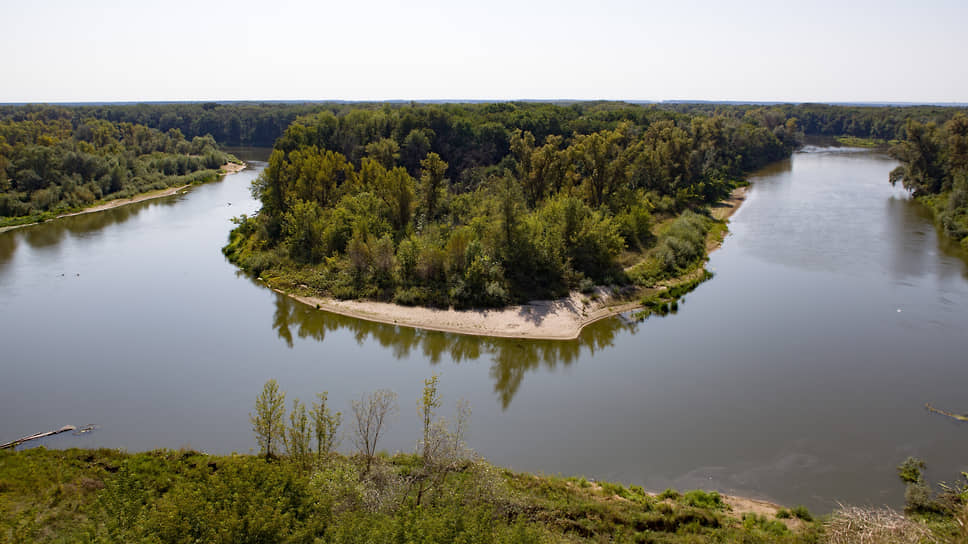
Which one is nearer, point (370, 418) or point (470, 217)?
point (370, 418)

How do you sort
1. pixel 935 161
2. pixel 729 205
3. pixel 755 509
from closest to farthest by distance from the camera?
pixel 755 509, pixel 729 205, pixel 935 161

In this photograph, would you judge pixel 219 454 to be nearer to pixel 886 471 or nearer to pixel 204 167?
pixel 886 471

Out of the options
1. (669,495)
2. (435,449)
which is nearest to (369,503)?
(435,449)

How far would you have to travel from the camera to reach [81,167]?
57.5 m

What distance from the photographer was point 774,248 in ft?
129

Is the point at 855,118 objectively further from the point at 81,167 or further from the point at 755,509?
the point at 81,167

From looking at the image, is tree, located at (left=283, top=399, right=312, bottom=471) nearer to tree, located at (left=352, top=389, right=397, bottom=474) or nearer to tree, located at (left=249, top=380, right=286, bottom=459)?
tree, located at (left=249, top=380, right=286, bottom=459)

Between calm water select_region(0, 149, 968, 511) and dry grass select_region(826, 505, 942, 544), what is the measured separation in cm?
421

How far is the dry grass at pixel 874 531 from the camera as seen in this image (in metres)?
10.5

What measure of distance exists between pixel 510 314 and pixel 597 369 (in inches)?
248

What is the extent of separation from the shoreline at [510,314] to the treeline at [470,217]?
80 centimetres

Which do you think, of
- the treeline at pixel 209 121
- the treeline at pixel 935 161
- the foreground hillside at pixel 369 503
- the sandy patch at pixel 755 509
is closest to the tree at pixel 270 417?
the foreground hillside at pixel 369 503

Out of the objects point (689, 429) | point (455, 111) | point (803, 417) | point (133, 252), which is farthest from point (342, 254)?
point (455, 111)

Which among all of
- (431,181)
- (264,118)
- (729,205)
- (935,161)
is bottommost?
(729,205)
